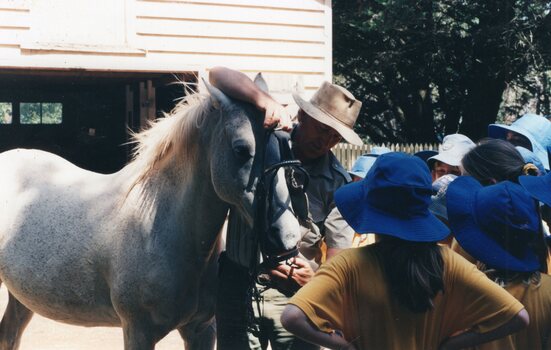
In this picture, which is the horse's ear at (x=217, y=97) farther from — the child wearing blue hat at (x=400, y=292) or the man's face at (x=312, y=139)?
the child wearing blue hat at (x=400, y=292)

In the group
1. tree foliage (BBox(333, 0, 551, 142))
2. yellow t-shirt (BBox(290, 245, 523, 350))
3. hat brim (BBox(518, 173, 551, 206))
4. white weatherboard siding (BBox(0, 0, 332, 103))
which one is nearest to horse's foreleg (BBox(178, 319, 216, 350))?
yellow t-shirt (BBox(290, 245, 523, 350))

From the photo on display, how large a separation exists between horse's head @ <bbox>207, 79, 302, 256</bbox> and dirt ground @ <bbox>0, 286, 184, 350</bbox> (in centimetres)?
342

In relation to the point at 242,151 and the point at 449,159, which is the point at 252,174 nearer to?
the point at 242,151

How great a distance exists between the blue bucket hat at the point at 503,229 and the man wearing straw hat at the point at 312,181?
0.76 m

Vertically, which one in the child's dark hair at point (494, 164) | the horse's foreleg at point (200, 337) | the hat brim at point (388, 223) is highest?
the child's dark hair at point (494, 164)

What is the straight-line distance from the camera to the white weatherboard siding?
28.0ft

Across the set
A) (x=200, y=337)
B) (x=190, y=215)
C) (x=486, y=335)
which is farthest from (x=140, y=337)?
(x=486, y=335)

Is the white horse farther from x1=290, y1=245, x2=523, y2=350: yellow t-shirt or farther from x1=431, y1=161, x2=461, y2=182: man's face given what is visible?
x1=431, y1=161, x2=461, y2=182: man's face

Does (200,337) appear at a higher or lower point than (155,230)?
lower

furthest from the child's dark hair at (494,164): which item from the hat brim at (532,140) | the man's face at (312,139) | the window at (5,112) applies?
the window at (5,112)

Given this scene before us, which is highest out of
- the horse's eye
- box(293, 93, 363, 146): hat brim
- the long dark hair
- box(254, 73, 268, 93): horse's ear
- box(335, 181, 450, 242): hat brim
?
box(254, 73, 268, 93): horse's ear

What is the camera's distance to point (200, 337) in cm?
359

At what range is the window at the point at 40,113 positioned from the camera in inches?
514

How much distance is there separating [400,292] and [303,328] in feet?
1.04
